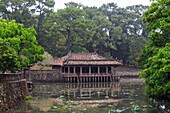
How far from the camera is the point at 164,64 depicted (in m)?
21.5

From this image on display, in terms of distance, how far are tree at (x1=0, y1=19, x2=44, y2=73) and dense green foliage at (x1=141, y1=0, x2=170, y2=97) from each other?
11.9 m

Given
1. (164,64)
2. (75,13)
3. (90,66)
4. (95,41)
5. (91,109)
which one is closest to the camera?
(164,64)

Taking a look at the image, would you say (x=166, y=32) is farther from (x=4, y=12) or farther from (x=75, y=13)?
(x=4, y=12)

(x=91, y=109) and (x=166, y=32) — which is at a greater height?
(x=166, y=32)

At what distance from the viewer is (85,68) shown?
207 feet

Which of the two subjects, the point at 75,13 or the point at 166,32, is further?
the point at 75,13

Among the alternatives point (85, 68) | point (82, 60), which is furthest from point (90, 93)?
point (85, 68)

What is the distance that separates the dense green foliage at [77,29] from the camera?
236 feet

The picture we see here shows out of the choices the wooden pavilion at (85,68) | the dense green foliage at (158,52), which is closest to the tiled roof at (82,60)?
the wooden pavilion at (85,68)

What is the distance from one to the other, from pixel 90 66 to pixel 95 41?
17263 millimetres

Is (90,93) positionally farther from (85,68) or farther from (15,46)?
(85,68)

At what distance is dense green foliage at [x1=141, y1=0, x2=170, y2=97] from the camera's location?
22019 millimetres

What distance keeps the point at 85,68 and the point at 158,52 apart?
1581 inches

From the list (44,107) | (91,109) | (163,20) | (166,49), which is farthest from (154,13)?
(44,107)
